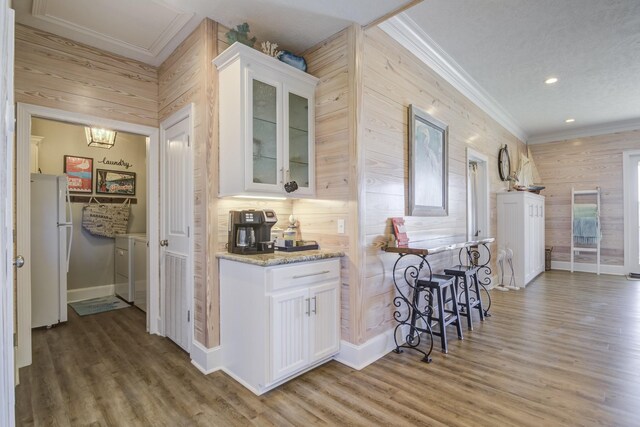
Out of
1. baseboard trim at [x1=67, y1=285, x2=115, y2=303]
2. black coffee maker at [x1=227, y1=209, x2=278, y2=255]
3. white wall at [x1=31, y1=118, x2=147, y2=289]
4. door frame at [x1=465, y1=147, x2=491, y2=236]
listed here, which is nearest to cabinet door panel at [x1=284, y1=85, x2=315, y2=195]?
black coffee maker at [x1=227, y1=209, x2=278, y2=255]

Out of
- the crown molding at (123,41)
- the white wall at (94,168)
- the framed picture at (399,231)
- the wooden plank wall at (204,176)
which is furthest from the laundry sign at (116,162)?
the framed picture at (399,231)

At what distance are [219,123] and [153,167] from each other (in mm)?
1099

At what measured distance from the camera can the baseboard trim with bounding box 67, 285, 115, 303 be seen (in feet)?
14.2

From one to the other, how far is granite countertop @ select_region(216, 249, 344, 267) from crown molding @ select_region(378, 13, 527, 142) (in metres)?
2.03

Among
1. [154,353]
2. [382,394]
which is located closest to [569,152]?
[382,394]

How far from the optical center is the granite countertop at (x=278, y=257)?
2102 mm

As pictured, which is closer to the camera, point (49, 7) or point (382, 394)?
point (382, 394)

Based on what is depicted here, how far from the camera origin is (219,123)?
254 centimetres

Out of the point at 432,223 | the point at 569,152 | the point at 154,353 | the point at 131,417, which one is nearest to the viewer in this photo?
the point at 131,417

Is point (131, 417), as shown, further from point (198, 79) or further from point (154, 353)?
point (198, 79)

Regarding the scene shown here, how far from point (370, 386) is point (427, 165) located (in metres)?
2.19

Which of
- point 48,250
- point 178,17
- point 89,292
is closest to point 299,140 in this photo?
point 178,17

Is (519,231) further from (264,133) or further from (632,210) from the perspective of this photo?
(264,133)

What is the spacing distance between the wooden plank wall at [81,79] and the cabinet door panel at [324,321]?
2383 mm
